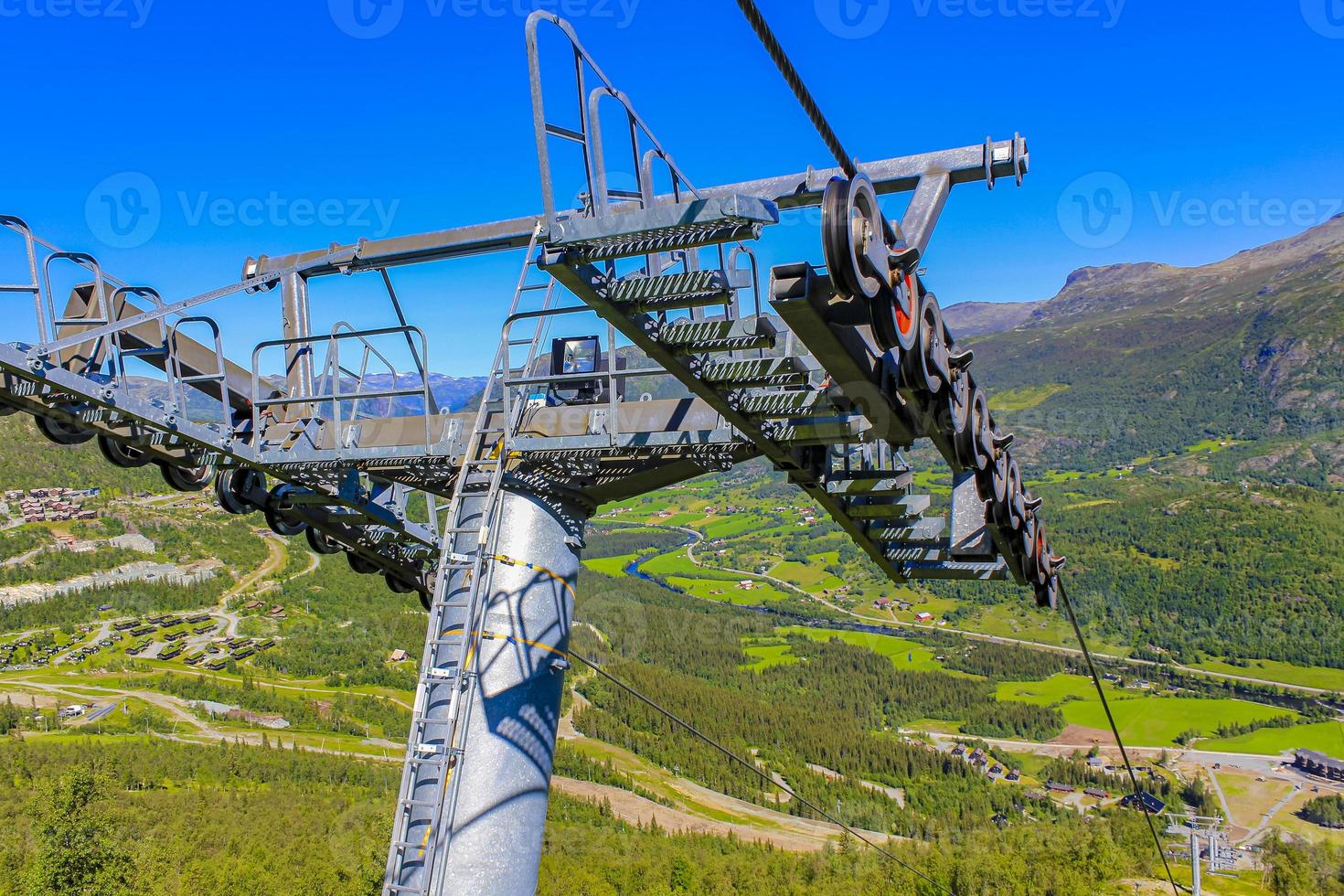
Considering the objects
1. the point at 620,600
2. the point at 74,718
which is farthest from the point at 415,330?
the point at 620,600

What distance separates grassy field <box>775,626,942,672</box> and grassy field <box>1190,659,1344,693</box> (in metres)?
42.9

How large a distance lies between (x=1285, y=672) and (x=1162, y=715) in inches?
1242

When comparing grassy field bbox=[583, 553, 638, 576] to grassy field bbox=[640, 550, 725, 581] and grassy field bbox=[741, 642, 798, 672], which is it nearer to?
grassy field bbox=[640, 550, 725, 581]

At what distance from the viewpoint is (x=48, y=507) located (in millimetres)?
117000

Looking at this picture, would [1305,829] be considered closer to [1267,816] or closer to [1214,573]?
[1267,816]

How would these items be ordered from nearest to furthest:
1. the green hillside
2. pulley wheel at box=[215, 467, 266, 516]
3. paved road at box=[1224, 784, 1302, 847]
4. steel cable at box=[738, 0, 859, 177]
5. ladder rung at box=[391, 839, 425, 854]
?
steel cable at box=[738, 0, 859, 177]
ladder rung at box=[391, 839, 425, 854]
pulley wheel at box=[215, 467, 266, 516]
paved road at box=[1224, 784, 1302, 847]
the green hillside

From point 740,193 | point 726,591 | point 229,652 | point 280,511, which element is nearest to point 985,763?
point 726,591

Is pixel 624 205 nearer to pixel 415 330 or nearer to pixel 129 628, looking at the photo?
A: pixel 415 330

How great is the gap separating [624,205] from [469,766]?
5.21 metres

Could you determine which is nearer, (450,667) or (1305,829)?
(450,667)

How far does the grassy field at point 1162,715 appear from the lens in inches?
4697

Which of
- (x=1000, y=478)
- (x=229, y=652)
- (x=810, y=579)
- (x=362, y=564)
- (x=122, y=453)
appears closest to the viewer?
(x=1000, y=478)

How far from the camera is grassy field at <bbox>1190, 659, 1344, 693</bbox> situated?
5335 inches

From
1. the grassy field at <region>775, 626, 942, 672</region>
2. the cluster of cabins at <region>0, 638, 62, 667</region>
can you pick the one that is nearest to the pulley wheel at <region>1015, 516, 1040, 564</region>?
the cluster of cabins at <region>0, 638, 62, 667</region>
